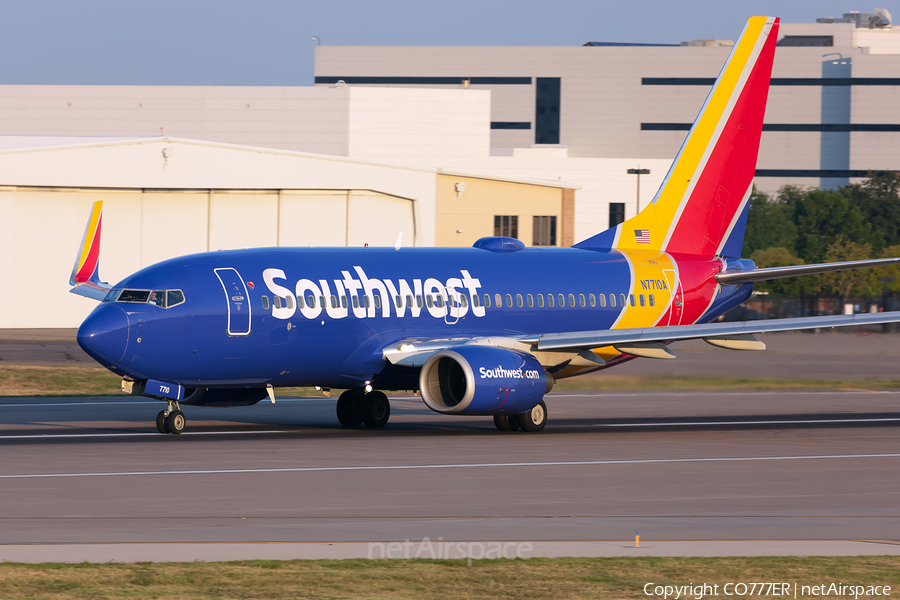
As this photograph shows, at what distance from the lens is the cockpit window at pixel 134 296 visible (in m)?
25.9

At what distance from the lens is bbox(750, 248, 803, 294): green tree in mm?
88750

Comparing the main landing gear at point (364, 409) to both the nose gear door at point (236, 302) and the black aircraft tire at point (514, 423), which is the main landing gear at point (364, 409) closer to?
the black aircraft tire at point (514, 423)

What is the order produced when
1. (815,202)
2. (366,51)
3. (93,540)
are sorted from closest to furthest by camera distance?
(93,540), (815,202), (366,51)

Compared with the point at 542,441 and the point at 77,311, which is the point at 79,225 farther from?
the point at 542,441

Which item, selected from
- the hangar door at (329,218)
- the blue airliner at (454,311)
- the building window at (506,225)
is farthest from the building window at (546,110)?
the blue airliner at (454,311)

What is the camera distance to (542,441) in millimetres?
26422

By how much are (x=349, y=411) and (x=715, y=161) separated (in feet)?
41.9

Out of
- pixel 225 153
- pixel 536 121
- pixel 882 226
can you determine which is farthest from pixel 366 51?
pixel 225 153

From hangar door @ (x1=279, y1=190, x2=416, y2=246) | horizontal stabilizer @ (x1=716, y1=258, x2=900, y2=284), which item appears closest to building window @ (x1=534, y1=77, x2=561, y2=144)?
hangar door @ (x1=279, y1=190, x2=416, y2=246)

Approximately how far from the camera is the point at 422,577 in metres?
12.3

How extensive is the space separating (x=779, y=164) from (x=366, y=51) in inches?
1988

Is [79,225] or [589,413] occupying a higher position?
[79,225]

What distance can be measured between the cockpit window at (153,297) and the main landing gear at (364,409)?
18.1 feet

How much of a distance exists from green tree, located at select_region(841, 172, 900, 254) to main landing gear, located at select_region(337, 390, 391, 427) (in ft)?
364
